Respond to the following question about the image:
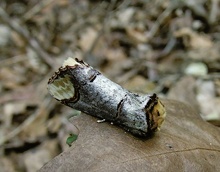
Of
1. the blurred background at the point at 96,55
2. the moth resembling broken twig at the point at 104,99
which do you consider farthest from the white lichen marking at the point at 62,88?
the blurred background at the point at 96,55

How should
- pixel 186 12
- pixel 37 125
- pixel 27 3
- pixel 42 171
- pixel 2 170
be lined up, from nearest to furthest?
pixel 42 171 < pixel 2 170 < pixel 37 125 < pixel 186 12 < pixel 27 3

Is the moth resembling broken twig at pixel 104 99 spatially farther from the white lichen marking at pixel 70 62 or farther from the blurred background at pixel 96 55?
the blurred background at pixel 96 55

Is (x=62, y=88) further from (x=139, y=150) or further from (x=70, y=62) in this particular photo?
(x=139, y=150)

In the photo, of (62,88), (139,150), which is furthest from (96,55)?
(139,150)

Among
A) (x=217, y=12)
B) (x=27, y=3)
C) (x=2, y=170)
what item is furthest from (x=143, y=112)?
(x=27, y=3)

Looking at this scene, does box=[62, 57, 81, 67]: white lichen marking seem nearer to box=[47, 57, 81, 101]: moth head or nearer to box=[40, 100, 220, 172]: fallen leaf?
box=[47, 57, 81, 101]: moth head

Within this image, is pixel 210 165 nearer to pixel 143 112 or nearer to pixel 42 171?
pixel 143 112

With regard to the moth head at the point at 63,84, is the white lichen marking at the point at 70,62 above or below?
above
